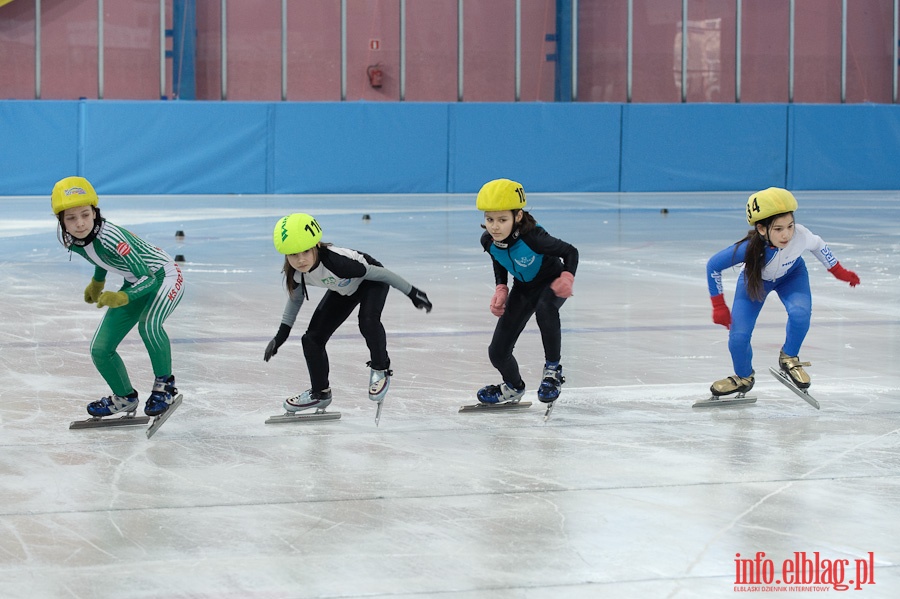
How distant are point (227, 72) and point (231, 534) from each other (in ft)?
67.6

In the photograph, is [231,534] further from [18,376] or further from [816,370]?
[816,370]

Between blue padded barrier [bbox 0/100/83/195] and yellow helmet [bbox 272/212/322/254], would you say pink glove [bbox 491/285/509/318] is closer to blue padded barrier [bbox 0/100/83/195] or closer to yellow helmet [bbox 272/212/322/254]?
yellow helmet [bbox 272/212/322/254]

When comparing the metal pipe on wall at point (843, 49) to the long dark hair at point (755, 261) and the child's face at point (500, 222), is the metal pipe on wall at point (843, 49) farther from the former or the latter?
the child's face at point (500, 222)

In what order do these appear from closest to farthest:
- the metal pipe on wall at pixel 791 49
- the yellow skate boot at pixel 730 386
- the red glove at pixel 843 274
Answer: the yellow skate boot at pixel 730 386 < the red glove at pixel 843 274 < the metal pipe on wall at pixel 791 49

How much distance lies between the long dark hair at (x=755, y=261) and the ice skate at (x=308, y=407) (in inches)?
77.8

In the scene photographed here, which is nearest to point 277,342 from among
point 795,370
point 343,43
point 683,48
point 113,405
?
point 113,405

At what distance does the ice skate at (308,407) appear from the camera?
5.20 metres

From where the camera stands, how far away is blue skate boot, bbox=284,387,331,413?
5.23m

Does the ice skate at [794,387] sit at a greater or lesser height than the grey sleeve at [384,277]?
lesser

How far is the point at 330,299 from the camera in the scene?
5.37m

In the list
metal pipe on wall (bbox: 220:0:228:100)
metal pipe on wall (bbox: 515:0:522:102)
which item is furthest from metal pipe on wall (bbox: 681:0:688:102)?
metal pipe on wall (bbox: 220:0:228:100)

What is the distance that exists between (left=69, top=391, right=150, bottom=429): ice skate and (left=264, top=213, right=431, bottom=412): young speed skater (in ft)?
2.10

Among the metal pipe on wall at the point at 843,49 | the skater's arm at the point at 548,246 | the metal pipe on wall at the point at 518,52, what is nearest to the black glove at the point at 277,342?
the skater's arm at the point at 548,246

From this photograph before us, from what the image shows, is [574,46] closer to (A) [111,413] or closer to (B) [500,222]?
(B) [500,222]
